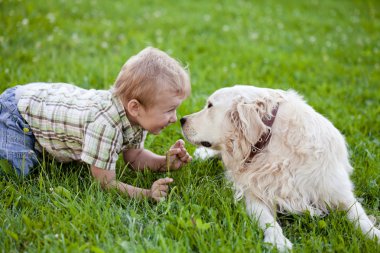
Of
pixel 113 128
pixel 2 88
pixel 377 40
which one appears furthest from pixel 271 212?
pixel 377 40

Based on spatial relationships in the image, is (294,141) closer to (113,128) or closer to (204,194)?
(204,194)

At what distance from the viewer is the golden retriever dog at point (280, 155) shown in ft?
8.99

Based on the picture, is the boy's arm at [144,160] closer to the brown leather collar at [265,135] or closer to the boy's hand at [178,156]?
the boy's hand at [178,156]

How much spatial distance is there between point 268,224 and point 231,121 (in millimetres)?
814

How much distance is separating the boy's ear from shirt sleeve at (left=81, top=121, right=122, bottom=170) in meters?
0.19

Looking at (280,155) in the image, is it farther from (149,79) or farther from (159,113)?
(149,79)

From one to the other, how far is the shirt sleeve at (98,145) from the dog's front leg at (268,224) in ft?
3.46

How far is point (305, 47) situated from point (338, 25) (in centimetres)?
242

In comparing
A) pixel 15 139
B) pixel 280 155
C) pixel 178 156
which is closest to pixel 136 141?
pixel 178 156

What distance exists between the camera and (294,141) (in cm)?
279

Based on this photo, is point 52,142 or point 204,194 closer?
point 204,194

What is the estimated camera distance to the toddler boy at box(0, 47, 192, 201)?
2.83m

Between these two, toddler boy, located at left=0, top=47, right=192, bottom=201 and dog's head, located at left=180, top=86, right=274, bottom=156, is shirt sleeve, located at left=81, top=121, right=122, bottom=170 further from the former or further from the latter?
dog's head, located at left=180, top=86, right=274, bottom=156

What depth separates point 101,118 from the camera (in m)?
2.86
